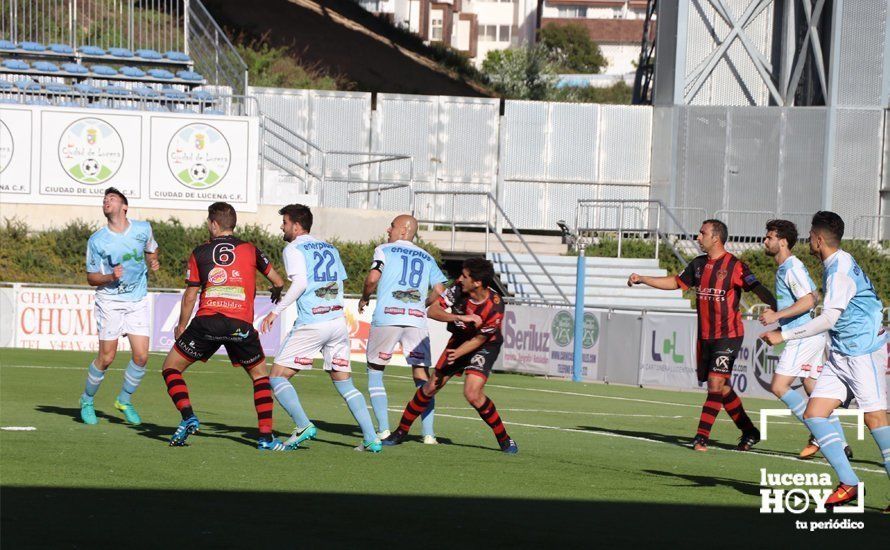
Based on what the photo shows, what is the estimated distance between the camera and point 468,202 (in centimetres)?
4244

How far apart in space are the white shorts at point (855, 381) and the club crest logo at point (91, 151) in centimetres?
→ 2585

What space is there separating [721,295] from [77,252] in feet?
72.4

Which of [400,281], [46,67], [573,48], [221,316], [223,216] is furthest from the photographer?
[573,48]

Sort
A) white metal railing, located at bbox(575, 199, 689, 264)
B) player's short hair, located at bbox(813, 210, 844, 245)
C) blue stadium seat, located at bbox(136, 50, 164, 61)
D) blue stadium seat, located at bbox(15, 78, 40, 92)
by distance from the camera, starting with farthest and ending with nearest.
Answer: white metal railing, located at bbox(575, 199, 689, 264)
blue stadium seat, located at bbox(136, 50, 164, 61)
blue stadium seat, located at bbox(15, 78, 40, 92)
player's short hair, located at bbox(813, 210, 844, 245)

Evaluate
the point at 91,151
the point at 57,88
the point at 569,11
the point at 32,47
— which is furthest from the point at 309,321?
the point at 569,11

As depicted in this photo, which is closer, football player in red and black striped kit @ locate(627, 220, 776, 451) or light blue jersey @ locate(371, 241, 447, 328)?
light blue jersey @ locate(371, 241, 447, 328)

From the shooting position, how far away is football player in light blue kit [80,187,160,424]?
13.2 metres

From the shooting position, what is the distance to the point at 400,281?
1235 cm

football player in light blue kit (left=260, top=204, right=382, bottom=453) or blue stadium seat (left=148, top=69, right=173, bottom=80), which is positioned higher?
blue stadium seat (left=148, top=69, right=173, bottom=80)

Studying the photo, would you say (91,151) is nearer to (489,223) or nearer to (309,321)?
(489,223)

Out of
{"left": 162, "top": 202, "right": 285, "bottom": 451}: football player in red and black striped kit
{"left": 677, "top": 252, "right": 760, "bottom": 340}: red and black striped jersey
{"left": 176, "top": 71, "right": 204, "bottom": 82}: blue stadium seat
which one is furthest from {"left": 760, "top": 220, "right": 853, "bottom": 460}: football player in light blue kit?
{"left": 176, "top": 71, "right": 204, "bottom": 82}: blue stadium seat

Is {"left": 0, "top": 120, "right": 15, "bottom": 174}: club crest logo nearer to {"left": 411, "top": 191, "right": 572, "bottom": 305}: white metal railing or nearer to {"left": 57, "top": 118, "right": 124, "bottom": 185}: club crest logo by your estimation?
{"left": 57, "top": 118, "right": 124, "bottom": 185}: club crest logo

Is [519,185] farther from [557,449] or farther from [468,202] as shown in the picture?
[557,449]

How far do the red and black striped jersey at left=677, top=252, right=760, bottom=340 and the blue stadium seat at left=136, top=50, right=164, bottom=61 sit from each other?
27.6 metres
